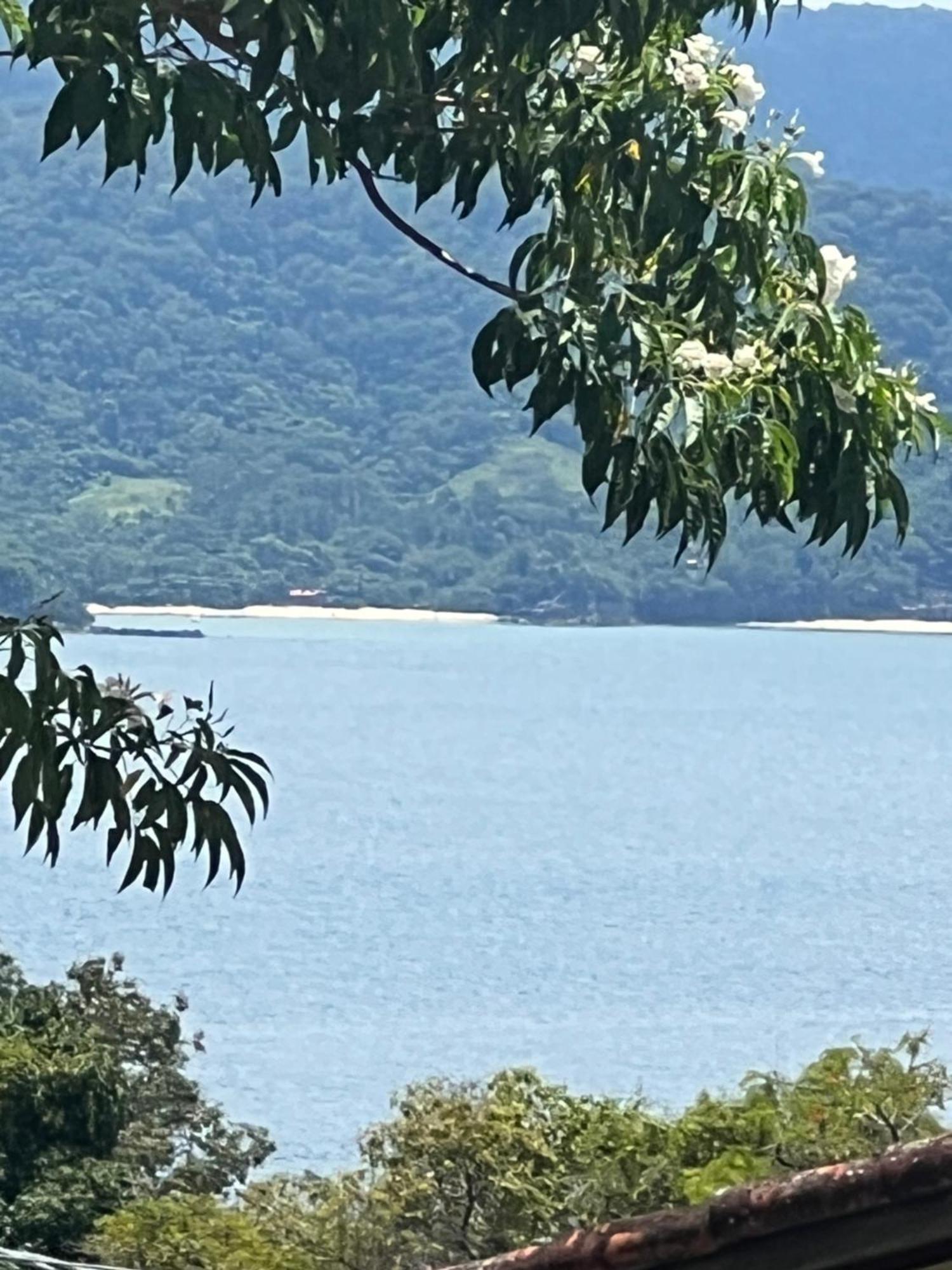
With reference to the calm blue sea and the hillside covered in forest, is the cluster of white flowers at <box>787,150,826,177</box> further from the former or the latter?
the hillside covered in forest

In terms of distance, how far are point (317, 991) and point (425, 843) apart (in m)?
14.3

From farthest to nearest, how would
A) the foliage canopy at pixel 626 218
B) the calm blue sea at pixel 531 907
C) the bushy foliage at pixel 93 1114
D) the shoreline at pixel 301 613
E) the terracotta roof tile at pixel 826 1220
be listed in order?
the shoreline at pixel 301 613 < the calm blue sea at pixel 531 907 < the bushy foliage at pixel 93 1114 < the foliage canopy at pixel 626 218 < the terracotta roof tile at pixel 826 1220

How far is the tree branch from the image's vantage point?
2984 mm

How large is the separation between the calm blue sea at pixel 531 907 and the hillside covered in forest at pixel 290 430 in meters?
3.70

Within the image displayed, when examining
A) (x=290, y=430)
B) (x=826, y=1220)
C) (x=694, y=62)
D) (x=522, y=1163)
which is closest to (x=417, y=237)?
(x=694, y=62)

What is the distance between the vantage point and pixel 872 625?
6712cm

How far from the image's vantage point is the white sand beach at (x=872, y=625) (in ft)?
206

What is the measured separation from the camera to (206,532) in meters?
64.9

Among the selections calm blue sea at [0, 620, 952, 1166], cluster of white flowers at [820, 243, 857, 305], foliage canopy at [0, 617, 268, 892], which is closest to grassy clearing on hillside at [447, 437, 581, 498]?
calm blue sea at [0, 620, 952, 1166]

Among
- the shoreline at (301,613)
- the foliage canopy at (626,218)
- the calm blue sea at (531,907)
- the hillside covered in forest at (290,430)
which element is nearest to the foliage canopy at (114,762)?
the foliage canopy at (626,218)

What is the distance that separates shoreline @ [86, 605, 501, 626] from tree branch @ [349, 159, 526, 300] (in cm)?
6123

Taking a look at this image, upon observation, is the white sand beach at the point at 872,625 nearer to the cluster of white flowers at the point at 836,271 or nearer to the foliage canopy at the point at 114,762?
the cluster of white flowers at the point at 836,271

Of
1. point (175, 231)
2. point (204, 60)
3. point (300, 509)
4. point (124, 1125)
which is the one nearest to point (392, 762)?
point (300, 509)

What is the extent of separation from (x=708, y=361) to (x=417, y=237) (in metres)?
0.39
